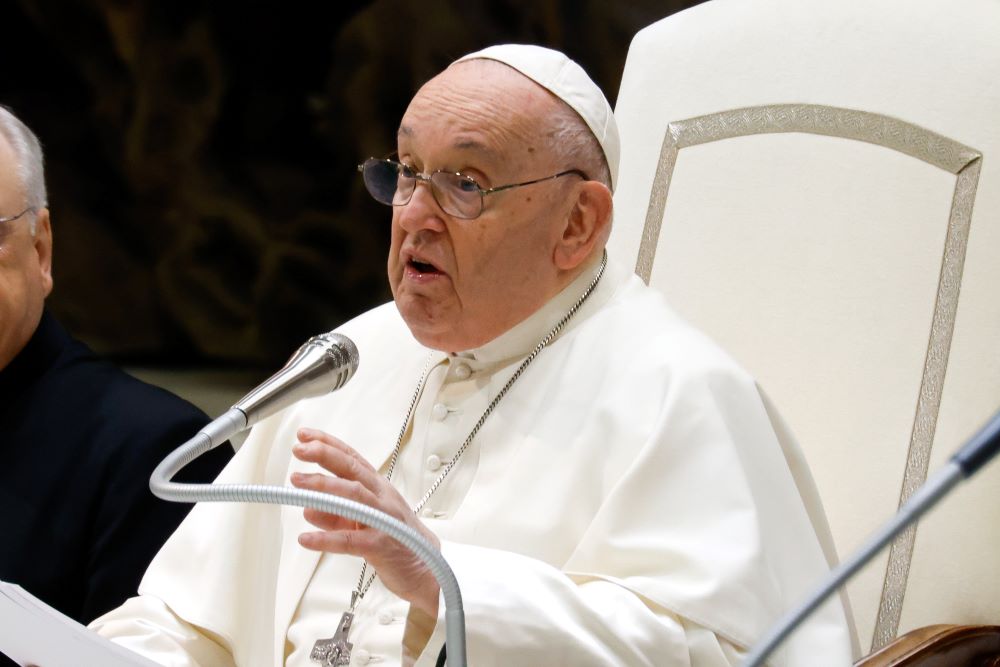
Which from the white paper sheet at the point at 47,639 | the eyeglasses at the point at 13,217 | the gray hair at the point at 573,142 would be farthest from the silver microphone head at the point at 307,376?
the eyeglasses at the point at 13,217

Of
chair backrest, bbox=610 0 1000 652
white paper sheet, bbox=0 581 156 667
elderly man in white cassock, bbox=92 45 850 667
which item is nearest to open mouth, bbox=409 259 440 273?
elderly man in white cassock, bbox=92 45 850 667

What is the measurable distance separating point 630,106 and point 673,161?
21 centimetres

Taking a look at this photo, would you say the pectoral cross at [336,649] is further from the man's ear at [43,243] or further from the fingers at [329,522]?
the man's ear at [43,243]

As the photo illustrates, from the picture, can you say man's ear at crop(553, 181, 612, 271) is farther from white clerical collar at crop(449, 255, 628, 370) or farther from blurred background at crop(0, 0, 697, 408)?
blurred background at crop(0, 0, 697, 408)

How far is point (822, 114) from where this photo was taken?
3049 mm

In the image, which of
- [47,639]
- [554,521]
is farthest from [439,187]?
[47,639]

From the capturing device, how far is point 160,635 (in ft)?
8.37

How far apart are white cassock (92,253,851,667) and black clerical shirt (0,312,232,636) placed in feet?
0.81

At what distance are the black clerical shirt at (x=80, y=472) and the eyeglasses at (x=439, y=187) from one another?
0.77 meters

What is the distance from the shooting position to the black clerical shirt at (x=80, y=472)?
291cm

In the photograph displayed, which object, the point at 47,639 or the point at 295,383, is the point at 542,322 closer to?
the point at 295,383

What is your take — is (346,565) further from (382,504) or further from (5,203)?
(5,203)

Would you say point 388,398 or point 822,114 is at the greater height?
point 822,114

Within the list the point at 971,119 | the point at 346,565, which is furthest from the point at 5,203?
the point at 971,119
